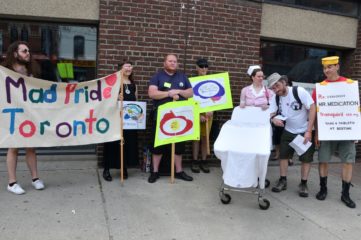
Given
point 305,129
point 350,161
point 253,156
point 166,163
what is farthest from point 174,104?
point 350,161

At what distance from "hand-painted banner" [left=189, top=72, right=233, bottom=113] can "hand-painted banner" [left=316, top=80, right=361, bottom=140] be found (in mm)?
1444

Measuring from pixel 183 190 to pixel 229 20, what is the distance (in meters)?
3.10

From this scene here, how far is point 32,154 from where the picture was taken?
5012 mm

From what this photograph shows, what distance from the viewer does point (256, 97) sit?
18.3ft

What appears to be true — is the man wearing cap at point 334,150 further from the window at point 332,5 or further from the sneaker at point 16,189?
the sneaker at point 16,189

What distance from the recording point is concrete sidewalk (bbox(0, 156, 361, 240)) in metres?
3.92

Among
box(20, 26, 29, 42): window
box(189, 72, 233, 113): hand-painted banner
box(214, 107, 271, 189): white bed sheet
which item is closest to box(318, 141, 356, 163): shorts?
box(214, 107, 271, 189): white bed sheet

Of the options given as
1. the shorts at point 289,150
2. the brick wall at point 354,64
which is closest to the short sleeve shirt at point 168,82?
the shorts at point 289,150

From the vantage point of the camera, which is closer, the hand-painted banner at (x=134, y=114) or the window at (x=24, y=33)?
the hand-painted banner at (x=134, y=114)

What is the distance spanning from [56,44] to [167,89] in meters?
2.22

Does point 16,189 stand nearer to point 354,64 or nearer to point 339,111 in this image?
point 339,111

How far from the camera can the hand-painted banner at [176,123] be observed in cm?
538

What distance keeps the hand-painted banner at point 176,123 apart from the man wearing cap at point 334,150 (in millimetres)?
1669

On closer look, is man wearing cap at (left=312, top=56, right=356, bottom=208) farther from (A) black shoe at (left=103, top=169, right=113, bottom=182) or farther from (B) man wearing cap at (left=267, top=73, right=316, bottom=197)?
(A) black shoe at (left=103, top=169, right=113, bottom=182)
